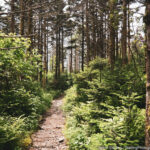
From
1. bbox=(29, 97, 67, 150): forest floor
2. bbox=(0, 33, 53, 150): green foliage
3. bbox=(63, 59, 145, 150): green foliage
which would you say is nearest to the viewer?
bbox=(63, 59, 145, 150): green foliage

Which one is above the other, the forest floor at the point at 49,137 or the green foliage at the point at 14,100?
the green foliage at the point at 14,100

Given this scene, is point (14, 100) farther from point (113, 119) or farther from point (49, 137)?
point (113, 119)

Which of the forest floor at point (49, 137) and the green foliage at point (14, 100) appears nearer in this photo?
the green foliage at point (14, 100)

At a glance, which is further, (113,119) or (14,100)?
(14,100)

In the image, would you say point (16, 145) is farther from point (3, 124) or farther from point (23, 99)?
point (23, 99)

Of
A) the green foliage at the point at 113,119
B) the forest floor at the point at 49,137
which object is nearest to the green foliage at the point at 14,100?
the forest floor at the point at 49,137

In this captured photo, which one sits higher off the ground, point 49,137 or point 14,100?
point 14,100

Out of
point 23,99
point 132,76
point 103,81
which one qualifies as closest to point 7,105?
point 23,99

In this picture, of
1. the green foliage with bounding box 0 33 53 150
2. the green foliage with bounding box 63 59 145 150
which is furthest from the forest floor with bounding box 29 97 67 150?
the green foliage with bounding box 63 59 145 150

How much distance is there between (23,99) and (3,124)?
203cm

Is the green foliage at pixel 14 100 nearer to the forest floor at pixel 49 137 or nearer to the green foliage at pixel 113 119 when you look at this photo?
the forest floor at pixel 49 137

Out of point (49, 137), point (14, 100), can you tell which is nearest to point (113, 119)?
point (49, 137)

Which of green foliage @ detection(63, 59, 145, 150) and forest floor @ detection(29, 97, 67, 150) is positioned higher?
green foliage @ detection(63, 59, 145, 150)

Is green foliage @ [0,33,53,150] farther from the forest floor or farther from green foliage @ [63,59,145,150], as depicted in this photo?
green foliage @ [63,59,145,150]
